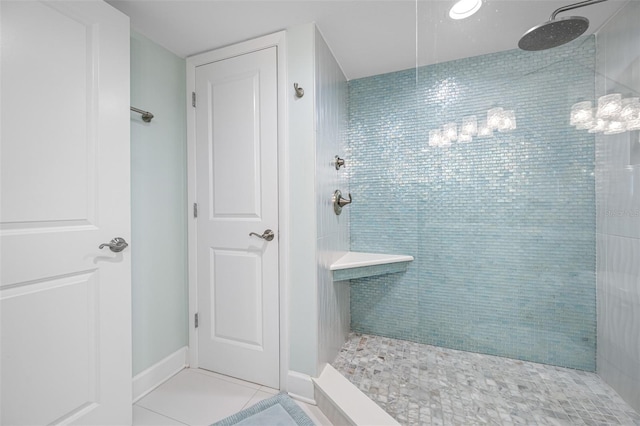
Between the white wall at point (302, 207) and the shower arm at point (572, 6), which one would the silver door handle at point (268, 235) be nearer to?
the white wall at point (302, 207)

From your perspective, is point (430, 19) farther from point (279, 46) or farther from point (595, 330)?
point (595, 330)

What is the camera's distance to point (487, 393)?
45.3 inches

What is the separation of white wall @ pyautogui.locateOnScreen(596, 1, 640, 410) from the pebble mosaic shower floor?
4.3 inches

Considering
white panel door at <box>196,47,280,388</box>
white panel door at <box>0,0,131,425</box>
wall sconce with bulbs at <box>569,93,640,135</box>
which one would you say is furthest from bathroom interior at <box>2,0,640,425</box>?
white panel door at <box>0,0,131,425</box>

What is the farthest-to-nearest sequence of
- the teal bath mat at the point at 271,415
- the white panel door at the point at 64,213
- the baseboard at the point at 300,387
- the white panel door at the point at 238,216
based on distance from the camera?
1. the white panel door at the point at 238,216
2. the baseboard at the point at 300,387
3. the teal bath mat at the point at 271,415
4. the white panel door at the point at 64,213

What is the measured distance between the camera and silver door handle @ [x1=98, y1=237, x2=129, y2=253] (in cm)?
120

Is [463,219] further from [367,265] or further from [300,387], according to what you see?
[300,387]

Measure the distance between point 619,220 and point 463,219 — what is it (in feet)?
1.82

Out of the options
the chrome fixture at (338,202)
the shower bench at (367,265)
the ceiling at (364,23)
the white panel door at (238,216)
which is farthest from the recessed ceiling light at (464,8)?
the shower bench at (367,265)

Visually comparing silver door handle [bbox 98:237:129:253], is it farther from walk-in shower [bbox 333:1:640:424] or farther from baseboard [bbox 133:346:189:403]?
walk-in shower [bbox 333:1:640:424]

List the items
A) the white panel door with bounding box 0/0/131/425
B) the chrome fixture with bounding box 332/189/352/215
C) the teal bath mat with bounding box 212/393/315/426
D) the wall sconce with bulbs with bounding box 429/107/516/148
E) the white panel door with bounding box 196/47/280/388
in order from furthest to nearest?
the chrome fixture with bounding box 332/189/352/215 → the white panel door with bounding box 196/47/280/388 → the teal bath mat with bounding box 212/393/315/426 → the wall sconce with bulbs with bounding box 429/107/516/148 → the white panel door with bounding box 0/0/131/425

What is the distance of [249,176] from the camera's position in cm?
159

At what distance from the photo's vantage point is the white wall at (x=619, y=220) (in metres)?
1.02

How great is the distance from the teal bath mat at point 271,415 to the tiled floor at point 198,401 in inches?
2.0
